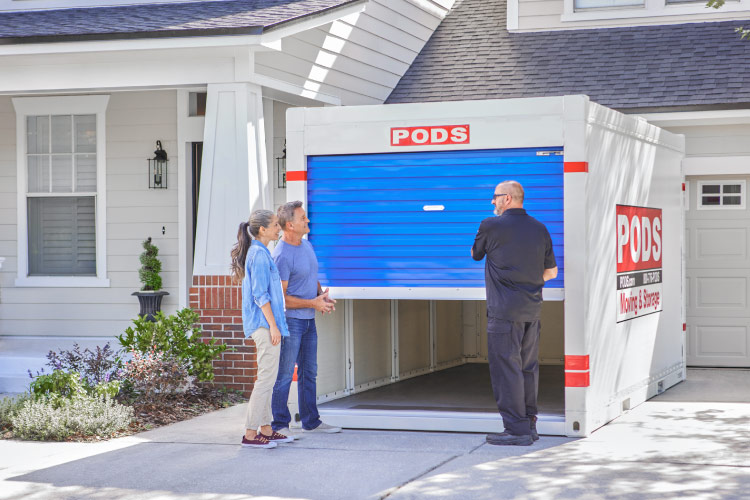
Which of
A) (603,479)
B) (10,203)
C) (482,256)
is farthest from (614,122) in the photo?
(10,203)

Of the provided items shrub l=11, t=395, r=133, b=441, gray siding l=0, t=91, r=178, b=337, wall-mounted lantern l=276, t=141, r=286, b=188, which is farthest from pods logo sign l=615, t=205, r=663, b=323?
gray siding l=0, t=91, r=178, b=337

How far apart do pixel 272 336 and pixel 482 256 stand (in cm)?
169

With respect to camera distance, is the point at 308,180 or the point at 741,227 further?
the point at 741,227

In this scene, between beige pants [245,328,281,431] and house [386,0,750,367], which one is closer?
beige pants [245,328,281,431]

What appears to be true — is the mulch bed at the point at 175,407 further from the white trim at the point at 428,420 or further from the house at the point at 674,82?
the house at the point at 674,82

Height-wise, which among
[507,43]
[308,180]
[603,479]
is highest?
[507,43]

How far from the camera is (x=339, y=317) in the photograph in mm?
9609

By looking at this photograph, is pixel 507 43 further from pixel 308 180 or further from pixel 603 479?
pixel 603 479

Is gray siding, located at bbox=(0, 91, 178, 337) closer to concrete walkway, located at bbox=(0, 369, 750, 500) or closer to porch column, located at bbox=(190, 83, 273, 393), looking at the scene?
porch column, located at bbox=(190, 83, 273, 393)

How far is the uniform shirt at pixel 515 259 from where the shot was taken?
7.89 meters

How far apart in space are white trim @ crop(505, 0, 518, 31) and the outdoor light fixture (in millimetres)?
5254

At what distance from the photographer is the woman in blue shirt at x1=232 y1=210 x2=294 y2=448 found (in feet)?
25.6

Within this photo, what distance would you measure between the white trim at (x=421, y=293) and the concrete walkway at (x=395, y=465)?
1109 millimetres

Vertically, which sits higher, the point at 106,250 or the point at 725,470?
the point at 106,250
